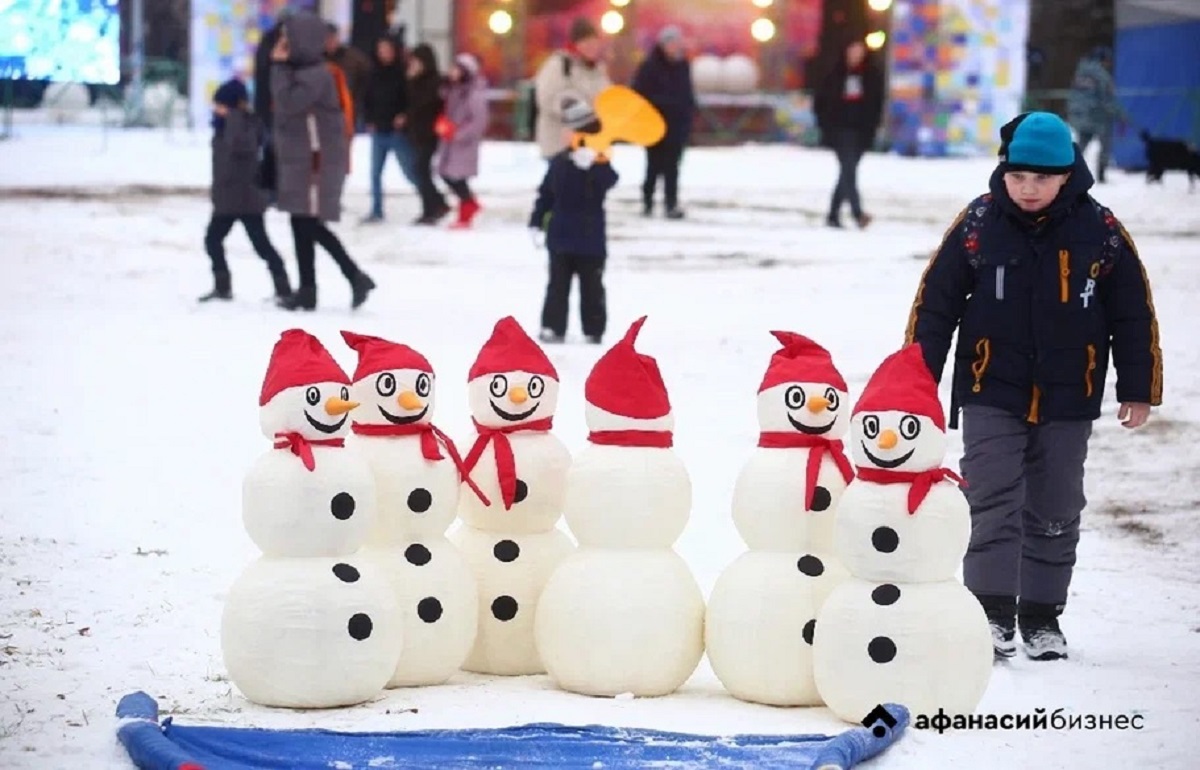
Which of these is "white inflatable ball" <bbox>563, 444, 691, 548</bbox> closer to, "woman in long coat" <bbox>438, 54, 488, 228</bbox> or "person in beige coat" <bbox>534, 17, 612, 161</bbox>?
"person in beige coat" <bbox>534, 17, 612, 161</bbox>

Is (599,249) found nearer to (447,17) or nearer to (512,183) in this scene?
(512,183)

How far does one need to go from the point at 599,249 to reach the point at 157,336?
2466mm

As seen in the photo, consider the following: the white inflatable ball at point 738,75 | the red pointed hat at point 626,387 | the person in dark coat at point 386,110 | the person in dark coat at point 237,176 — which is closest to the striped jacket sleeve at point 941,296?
the red pointed hat at point 626,387

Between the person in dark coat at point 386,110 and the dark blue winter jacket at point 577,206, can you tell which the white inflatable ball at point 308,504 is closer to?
the dark blue winter jacket at point 577,206

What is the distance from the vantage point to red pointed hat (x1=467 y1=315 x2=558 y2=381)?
4910mm

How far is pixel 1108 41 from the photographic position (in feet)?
89.6

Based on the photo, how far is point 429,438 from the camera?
15.8 ft

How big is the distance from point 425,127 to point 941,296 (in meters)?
12.4

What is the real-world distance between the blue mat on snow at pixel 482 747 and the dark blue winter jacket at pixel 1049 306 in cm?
121

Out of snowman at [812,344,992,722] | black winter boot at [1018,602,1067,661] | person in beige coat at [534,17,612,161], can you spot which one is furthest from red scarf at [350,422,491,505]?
person in beige coat at [534,17,612,161]

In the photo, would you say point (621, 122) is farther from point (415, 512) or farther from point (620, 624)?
point (620, 624)

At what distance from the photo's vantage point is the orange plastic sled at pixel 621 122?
9891mm

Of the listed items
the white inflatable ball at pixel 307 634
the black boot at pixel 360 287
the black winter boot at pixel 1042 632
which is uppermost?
the black boot at pixel 360 287

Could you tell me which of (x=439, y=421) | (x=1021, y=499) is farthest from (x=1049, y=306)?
(x=439, y=421)
